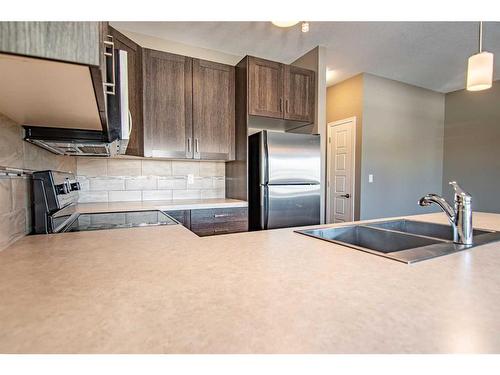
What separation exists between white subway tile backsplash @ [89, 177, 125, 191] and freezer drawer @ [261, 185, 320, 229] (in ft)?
4.59

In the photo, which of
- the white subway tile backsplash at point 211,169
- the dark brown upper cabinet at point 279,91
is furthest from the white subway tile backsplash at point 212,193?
the dark brown upper cabinet at point 279,91

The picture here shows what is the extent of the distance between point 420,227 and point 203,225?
1643mm

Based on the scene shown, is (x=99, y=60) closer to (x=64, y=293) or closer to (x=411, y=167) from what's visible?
(x=64, y=293)

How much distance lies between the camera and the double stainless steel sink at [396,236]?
1083 millimetres

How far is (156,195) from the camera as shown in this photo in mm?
2809

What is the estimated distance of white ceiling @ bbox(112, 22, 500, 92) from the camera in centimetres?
259

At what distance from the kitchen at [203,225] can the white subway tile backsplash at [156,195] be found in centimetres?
2

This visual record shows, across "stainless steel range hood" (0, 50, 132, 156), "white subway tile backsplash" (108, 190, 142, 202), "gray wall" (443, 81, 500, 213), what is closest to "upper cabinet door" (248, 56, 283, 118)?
"white subway tile backsplash" (108, 190, 142, 202)

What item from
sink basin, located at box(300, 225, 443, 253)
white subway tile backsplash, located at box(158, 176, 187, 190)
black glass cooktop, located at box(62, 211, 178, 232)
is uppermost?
white subway tile backsplash, located at box(158, 176, 187, 190)

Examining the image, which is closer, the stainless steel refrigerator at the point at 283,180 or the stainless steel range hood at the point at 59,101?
the stainless steel range hood at the point at 59,101

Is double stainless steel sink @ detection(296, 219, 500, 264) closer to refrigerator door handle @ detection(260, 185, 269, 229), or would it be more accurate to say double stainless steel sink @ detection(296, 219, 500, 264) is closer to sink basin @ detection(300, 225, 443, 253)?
sink basin @ detection(300, 225, 443, 253)

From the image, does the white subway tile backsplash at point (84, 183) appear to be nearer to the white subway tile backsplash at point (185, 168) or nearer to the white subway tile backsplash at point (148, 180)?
the white subway tile backsplash at point (148, 180)

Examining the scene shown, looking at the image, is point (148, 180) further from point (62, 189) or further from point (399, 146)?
point (399, 146)
